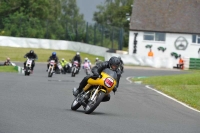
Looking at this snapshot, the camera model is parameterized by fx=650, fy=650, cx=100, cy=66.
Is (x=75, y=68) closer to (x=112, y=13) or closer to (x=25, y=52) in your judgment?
(x=25, y=52)

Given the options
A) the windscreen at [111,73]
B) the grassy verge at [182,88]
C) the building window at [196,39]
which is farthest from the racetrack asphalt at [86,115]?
the building window at [196,39]

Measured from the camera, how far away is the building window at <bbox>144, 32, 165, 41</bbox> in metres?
66.1

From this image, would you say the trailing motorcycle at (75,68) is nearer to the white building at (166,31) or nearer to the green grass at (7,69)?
the green grass at (7,69)

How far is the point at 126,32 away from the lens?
9769 centimetres

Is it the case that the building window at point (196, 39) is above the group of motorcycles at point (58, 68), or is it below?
above

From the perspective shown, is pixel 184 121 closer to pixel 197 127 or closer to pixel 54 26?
pixel 197 127

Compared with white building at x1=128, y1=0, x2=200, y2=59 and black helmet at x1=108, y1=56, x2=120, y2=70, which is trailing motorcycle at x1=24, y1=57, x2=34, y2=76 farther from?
white building at x1=128, y1=0, x2=200, y2=59

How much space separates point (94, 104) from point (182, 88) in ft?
45.2

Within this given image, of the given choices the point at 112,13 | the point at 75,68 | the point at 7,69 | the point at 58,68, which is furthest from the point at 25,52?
the point at 112,13

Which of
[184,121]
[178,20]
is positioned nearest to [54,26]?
[178,20]

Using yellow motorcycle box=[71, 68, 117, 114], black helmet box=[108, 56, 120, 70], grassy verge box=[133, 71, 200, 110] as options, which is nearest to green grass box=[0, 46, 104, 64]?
grassy verge box=[133, 71, 200, 110]

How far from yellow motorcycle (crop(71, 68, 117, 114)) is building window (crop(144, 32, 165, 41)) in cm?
5192

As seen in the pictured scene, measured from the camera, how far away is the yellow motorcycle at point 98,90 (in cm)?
1407

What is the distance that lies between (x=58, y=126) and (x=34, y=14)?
73.6 m
